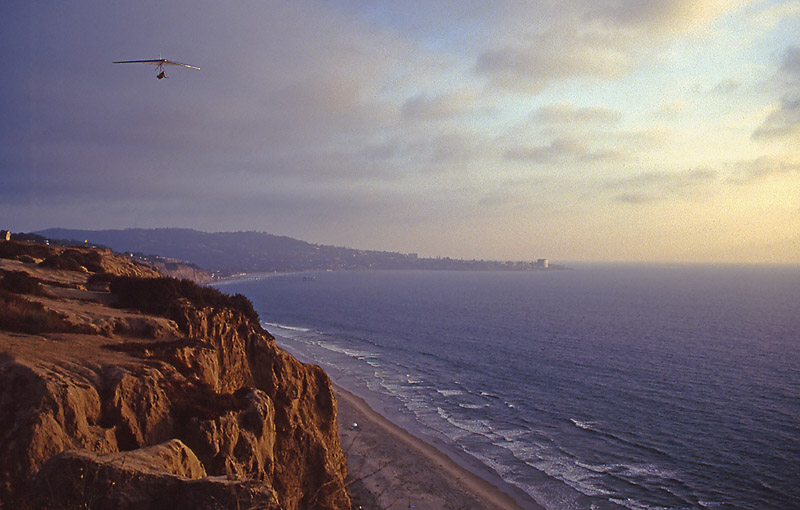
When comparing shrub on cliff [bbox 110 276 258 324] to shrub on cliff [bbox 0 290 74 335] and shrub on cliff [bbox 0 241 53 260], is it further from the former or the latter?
shrub on cliff [bbox 0 241 53 260]

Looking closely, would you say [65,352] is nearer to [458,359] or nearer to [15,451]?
[15,451]

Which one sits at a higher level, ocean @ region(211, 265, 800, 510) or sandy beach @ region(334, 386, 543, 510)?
ocean @ region(211, 265, 800, 510)

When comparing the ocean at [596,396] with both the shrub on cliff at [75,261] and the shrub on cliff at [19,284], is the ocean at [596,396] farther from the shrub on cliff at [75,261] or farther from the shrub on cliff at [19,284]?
the shrub on cliff at [19,284]

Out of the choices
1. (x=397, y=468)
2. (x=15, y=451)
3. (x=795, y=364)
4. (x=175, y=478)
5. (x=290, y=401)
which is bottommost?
(x=397, y=468)

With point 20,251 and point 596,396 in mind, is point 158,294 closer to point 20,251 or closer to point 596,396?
point 20,251

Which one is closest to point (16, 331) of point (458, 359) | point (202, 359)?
point (202, 359)

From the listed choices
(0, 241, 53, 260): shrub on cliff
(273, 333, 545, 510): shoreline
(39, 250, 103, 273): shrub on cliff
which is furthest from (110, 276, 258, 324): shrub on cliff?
(0, 241, 53, 260): shrub on cliff
